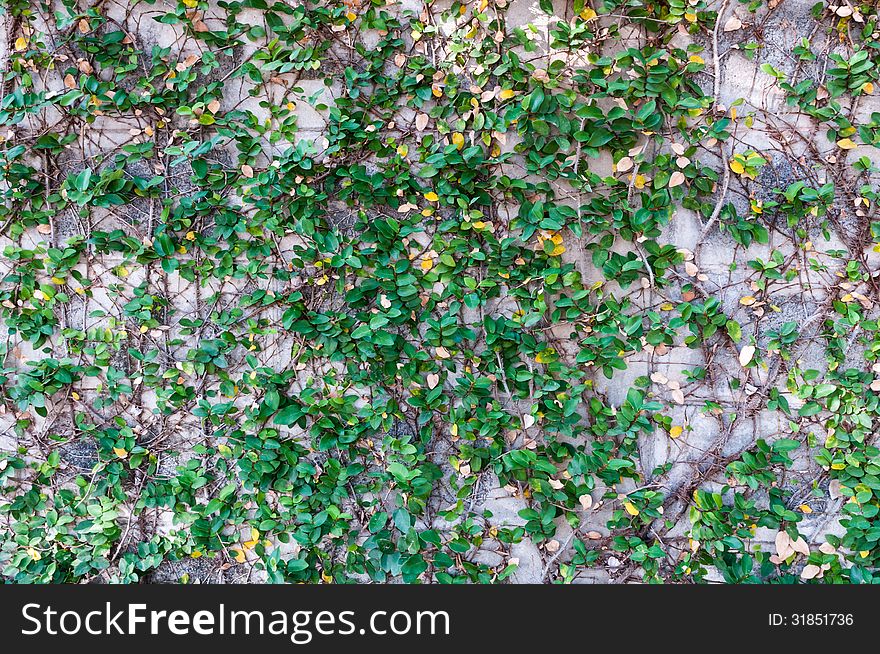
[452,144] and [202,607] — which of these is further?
[202,607]

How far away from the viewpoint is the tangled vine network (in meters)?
1.61

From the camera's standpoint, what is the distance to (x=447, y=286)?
1.64 meters

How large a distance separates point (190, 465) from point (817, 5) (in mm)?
2255

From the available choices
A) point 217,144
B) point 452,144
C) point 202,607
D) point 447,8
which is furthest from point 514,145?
point 202,607

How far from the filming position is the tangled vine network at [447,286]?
1.61 m

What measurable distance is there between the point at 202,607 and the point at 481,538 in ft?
2.86

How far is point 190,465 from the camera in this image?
1.74 metres

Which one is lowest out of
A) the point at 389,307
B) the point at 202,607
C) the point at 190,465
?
the point at 202,607

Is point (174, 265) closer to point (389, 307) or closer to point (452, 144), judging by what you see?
point (389, 307)

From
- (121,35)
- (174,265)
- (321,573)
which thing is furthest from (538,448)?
(121,35)

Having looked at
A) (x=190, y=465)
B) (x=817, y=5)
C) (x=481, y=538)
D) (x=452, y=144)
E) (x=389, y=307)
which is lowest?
(x=481, y=538)

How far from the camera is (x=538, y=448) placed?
1688mm

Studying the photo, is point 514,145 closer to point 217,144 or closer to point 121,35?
point 217,144

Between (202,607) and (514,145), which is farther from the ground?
(514,145)
